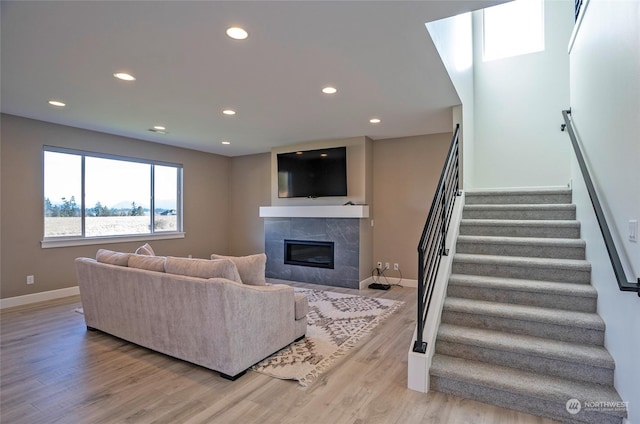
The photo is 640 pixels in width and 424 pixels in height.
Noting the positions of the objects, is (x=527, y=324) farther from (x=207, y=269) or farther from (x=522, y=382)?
(x=207, y=269)

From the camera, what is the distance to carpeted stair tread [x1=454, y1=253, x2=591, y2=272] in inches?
107

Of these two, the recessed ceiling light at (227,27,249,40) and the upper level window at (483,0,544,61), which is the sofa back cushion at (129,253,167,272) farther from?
the upper level window at (483,0,544,61)

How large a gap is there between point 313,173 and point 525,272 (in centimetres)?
396

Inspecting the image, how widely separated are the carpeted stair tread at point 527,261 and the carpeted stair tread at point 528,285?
139mm

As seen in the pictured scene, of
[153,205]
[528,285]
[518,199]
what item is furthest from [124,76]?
[518,199]

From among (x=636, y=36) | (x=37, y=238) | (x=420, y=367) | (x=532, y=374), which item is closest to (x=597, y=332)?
(x=532, y=374)

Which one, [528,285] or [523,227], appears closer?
[528,285]

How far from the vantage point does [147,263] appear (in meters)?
3.01

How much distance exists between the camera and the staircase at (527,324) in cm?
211

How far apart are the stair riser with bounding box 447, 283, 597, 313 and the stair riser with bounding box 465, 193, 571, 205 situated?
1518 mm

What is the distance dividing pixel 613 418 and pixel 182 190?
270 inches

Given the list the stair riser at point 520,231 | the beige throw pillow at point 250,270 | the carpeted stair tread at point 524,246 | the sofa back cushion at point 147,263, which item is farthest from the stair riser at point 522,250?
the sofa back cushion at point 147,263

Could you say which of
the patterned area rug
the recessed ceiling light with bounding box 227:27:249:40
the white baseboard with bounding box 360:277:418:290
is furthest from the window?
the recessed ceiling light with bounding box 227:27:249:40

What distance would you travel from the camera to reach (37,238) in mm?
4672
